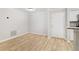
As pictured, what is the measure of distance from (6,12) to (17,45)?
1.51 ft

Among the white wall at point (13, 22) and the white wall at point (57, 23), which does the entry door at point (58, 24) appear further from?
the white wall at point (13, 22)

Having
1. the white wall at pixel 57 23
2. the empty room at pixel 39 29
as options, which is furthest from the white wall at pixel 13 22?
the white wall at pixel 57 23

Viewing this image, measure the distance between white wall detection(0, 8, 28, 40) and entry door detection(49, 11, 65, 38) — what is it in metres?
0.35

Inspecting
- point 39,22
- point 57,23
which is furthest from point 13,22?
point 57,23

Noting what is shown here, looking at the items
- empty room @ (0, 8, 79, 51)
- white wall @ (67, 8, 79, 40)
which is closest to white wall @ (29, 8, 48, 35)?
empty room @ (0, 8, 79, 51)

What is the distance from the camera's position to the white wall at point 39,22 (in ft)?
5.07

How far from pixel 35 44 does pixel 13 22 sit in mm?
419

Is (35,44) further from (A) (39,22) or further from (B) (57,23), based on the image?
(B) (57,23)

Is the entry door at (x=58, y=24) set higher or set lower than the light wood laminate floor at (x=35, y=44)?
higher

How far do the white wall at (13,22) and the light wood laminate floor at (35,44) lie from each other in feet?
0.31
